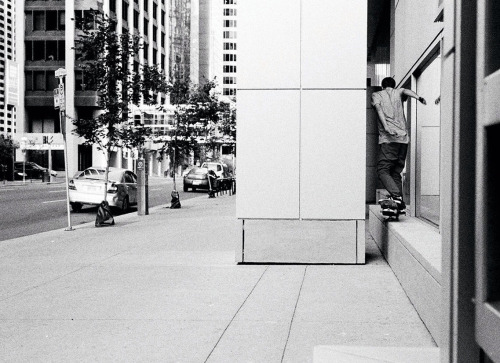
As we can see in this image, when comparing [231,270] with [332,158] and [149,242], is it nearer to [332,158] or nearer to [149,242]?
[332,158]

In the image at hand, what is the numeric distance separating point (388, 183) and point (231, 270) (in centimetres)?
242

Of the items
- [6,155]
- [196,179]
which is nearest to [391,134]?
[196,179]

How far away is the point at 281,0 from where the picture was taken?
8141 millimetres

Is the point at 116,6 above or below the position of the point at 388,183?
above

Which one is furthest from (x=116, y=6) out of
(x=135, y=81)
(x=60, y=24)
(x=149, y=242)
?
(x=149, y=242)

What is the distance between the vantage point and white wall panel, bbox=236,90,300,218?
8.12m

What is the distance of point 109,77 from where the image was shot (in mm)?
16094

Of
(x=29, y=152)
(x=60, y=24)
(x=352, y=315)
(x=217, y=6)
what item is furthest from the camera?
(x=217, y=6)

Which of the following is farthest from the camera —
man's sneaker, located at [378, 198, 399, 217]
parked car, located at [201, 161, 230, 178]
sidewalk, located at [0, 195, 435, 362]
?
parked car, located at [201, 161, 230, 178]

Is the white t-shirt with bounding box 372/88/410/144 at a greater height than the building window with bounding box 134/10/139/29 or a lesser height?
lesser

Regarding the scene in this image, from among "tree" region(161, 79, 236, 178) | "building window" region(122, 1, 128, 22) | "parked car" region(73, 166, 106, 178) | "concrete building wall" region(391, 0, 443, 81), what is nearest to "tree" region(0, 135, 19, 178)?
"building window" region(122, 1, 128, 22)

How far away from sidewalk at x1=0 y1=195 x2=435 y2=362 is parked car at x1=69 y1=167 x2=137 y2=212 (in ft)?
35.5

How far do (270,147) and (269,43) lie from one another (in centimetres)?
134

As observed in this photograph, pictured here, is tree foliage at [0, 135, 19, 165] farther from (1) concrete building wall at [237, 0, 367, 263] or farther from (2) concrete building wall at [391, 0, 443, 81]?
(1) concrete building wall at [237, 0, 367, 263]
